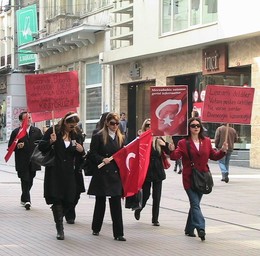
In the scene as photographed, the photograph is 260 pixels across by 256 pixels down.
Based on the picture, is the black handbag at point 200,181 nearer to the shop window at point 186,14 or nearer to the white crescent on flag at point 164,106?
the white crescent on flag at point 164,106

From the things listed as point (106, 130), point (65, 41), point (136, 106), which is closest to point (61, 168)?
point (106, 130)

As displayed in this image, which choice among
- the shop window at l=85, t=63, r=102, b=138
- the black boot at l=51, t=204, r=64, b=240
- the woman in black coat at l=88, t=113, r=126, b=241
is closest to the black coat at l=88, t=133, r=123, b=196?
the woman in black coat at l=88, t=113, r=126, b=241

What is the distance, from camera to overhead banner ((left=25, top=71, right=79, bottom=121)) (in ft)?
35.1

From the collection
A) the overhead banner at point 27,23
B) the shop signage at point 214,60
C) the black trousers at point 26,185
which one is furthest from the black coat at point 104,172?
the overhead banner at point 27,23

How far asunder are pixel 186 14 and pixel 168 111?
53.4 ft

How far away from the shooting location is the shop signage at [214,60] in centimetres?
2416

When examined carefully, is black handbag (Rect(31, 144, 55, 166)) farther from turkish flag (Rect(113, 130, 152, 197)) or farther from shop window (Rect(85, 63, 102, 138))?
shop window (Rect(85, 63, 102, 138))

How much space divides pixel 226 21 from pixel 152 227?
1375 cm

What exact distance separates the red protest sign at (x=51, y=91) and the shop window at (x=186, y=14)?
46.5ft

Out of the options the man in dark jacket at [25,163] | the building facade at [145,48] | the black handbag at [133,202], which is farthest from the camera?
the building facade at [145,48]

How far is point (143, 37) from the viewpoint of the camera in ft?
93.8

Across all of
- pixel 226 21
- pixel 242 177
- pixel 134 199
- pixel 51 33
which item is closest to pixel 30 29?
pixel 51 33

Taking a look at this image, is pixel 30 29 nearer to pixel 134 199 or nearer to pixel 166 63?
pixel 166 63

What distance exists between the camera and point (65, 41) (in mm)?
35406
